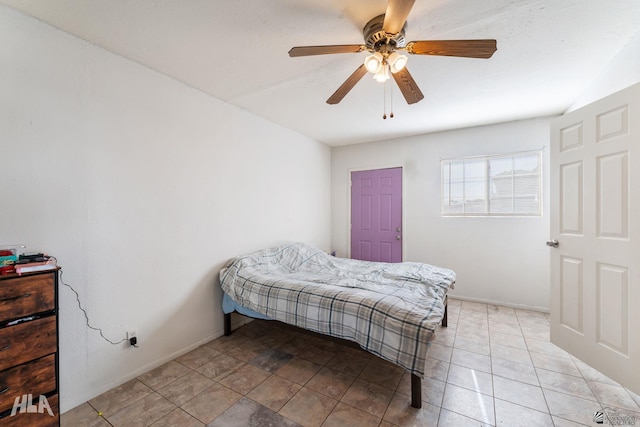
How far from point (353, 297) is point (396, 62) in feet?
5.31

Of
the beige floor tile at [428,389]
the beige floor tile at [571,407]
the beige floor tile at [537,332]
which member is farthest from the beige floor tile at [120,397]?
the beige floor tile at [537,332]

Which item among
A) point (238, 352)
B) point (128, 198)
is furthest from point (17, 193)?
point (238, 352)

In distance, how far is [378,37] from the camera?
150cm

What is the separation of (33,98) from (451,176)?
433 centimetres

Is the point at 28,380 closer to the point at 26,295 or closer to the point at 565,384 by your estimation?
the point at 26,295

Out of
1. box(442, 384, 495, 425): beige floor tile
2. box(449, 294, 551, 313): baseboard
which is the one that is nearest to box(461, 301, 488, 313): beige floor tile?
box(449, 294, 551, 313): baseboard

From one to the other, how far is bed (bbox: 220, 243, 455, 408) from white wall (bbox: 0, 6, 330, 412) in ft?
1.42

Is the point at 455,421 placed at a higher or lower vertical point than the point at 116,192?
lower

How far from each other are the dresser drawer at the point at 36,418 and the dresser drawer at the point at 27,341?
225 mm

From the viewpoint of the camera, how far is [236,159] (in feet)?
9.55

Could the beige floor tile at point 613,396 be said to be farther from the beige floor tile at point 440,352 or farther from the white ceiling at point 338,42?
the white ceiling at point 338,42

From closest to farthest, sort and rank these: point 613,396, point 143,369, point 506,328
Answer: point 613,396, point 143,369, point 506,328

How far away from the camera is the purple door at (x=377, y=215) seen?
13.7 feet

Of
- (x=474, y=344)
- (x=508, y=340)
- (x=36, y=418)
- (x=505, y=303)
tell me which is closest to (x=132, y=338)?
(x=36, y=418)
